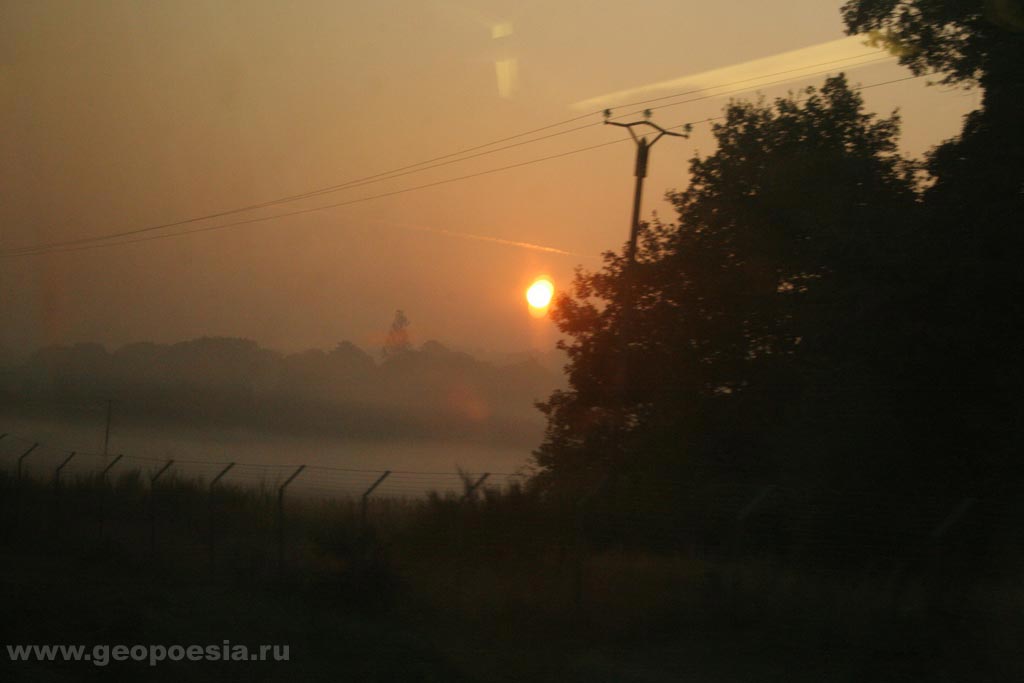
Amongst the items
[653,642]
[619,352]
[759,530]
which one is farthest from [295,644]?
Answer: [619,352]

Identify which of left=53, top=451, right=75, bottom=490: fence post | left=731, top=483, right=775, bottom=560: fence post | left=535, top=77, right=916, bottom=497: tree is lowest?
left=731, top=483, right=775, bottom=560: fence post

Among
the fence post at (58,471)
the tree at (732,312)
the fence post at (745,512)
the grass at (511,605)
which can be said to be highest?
the tree at (732,312)

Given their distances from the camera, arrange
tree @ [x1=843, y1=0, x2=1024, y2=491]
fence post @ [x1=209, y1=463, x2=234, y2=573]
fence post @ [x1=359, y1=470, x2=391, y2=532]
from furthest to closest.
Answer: fence post @ [x1=209, y1=463, x2=234, y2=573], fence post @ [x1=359, y1=470, x2=391, y2=532], tree @ [x1=843, y1=0, x2=1024, y2=491]

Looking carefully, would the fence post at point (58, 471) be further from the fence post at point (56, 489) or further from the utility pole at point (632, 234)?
the utility pole at point (632, 234)

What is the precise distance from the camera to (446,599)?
1523 cm

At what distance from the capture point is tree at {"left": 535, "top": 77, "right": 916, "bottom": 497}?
69.1ft

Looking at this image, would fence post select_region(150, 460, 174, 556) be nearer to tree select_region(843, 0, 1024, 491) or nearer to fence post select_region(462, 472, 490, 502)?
fence post select_region(462, 472, 490, 502)

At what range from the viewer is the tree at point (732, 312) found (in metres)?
21.0

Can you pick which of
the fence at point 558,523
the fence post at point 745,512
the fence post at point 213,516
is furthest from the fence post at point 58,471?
the fence post at point 745,512

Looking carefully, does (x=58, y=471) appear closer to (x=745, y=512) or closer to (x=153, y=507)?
(x=153, y=507)

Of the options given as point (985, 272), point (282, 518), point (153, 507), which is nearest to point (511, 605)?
point (282, 518)

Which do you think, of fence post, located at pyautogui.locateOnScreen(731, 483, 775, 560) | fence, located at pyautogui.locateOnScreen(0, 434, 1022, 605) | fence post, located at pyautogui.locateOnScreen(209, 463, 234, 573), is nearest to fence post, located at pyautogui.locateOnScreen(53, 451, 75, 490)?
fence, located at pyautogui.locateOnScreen(0, 434, 1022, 605)

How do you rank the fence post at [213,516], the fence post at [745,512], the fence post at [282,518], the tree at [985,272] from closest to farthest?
the fence post at [745,512], the tree at [985,272], the fence post at [282,518], the fence post at [213,516]

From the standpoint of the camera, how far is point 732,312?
26.8 meters
